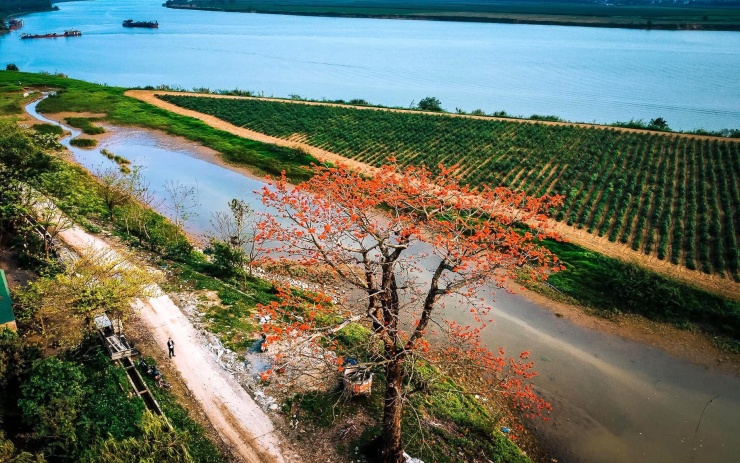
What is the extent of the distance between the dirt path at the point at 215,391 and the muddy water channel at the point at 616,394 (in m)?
11.3

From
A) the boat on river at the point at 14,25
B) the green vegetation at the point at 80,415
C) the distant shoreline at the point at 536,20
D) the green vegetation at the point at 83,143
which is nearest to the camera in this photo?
the green vegetation at the point at 80,415

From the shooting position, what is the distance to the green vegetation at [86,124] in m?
54.1

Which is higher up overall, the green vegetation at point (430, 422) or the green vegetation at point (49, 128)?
the green vegetation at point (49, 128)

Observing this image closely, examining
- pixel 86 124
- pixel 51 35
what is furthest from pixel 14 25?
pixel 86 124

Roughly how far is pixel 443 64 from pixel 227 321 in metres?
93.1

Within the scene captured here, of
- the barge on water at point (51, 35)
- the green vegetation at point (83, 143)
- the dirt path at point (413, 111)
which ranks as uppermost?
the barge on water at point (51, 35)

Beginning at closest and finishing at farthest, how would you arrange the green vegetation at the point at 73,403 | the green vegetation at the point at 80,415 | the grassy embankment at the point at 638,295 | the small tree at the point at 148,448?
the small tree at the point at 148,448, the green vegetation at the point at 73,403, the green vegetation at the point at 80,415, the grassy embankment at the point at 638,295

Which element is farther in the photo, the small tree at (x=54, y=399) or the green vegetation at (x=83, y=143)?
the green vegetation at (x=83, y=143)

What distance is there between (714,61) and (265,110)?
9414cm

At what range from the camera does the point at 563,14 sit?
547 ft

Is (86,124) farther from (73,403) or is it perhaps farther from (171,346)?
(73,403)

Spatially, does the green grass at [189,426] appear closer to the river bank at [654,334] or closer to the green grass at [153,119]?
the river bank at [654,334]

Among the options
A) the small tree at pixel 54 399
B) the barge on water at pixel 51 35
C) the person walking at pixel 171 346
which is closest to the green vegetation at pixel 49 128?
the person walking at pixel 171 346

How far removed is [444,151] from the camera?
48.7m
